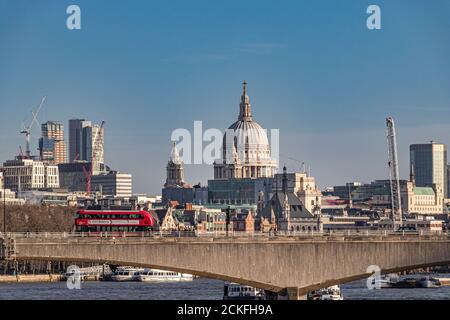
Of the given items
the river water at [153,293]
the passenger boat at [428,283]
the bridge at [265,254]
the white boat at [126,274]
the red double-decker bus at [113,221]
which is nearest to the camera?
the bridge at [265,254]

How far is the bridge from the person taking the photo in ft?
276

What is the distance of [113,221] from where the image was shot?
118 metres

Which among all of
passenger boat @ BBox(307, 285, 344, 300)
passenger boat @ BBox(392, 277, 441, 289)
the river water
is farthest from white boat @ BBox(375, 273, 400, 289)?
passenger boat @ BBox(307, 285, 344, 300)

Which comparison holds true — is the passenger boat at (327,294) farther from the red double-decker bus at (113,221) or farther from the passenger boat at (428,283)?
the passenger boat at (428,283)

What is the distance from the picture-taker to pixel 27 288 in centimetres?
13200

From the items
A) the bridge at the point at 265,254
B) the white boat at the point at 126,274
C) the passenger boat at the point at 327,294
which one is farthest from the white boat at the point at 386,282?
the bridge at the point at 265,254

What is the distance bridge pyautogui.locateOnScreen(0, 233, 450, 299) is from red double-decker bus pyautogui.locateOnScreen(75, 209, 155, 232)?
83.5 feet

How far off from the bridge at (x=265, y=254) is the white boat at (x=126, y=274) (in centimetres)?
7114

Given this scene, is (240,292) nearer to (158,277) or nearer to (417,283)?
(417,283)

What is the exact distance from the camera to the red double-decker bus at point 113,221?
11725cm

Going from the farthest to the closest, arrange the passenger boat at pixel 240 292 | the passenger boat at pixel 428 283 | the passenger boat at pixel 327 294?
1. the passenger boat at pixel 428 283
2. the passenger boat at pixel 240 292
3. the passenger boat at pixel 327 294

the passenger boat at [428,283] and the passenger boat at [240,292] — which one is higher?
the passenger boat at [240,292]

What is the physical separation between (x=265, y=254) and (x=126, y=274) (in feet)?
257
